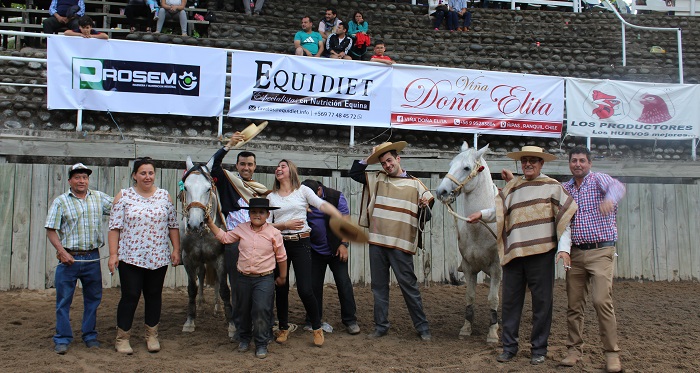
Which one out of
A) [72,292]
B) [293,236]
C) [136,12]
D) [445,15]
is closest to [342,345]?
[293,236]

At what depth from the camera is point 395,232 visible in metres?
7.18

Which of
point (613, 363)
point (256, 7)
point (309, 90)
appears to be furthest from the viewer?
point (256, 7)

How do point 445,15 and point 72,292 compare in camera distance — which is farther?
point 445,15

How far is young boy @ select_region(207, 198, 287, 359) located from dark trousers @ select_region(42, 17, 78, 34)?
737 centimetres

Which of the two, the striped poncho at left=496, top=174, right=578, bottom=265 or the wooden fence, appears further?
the wooden fence

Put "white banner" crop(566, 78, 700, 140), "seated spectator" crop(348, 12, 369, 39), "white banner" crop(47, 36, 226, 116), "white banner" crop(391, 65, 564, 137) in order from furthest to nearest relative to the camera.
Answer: "seated spectator" crop(348, 12, 369, 39), "white banner" crop(566, 78, 700, 140), "white banner" crop(391, 65, 564, 137), "white banner" crop(47, 36, 226, 116)

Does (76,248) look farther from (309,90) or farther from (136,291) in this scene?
(309,90)

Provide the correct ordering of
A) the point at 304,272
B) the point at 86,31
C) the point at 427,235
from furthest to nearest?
the point at 427,235 → the point at 86,31 → the point at 304,272

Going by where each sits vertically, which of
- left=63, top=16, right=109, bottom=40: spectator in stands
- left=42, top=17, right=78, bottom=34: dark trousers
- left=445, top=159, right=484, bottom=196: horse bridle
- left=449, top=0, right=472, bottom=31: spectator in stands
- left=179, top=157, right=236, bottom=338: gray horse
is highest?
left=449, top=0, right=472, bottom=31: spectator in stands

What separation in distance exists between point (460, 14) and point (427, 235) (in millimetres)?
9428

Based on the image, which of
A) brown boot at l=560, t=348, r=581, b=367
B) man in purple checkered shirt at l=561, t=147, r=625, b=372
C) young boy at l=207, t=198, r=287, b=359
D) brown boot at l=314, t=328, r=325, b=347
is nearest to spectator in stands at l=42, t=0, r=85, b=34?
young boy at l=207, t=198, r=287, b=359

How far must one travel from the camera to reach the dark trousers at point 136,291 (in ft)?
21.0

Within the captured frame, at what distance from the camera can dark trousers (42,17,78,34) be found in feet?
38.5

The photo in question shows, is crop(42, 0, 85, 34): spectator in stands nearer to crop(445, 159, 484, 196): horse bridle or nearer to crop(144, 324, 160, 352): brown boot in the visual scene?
crop(144, 324, 160, 352): brown boot
